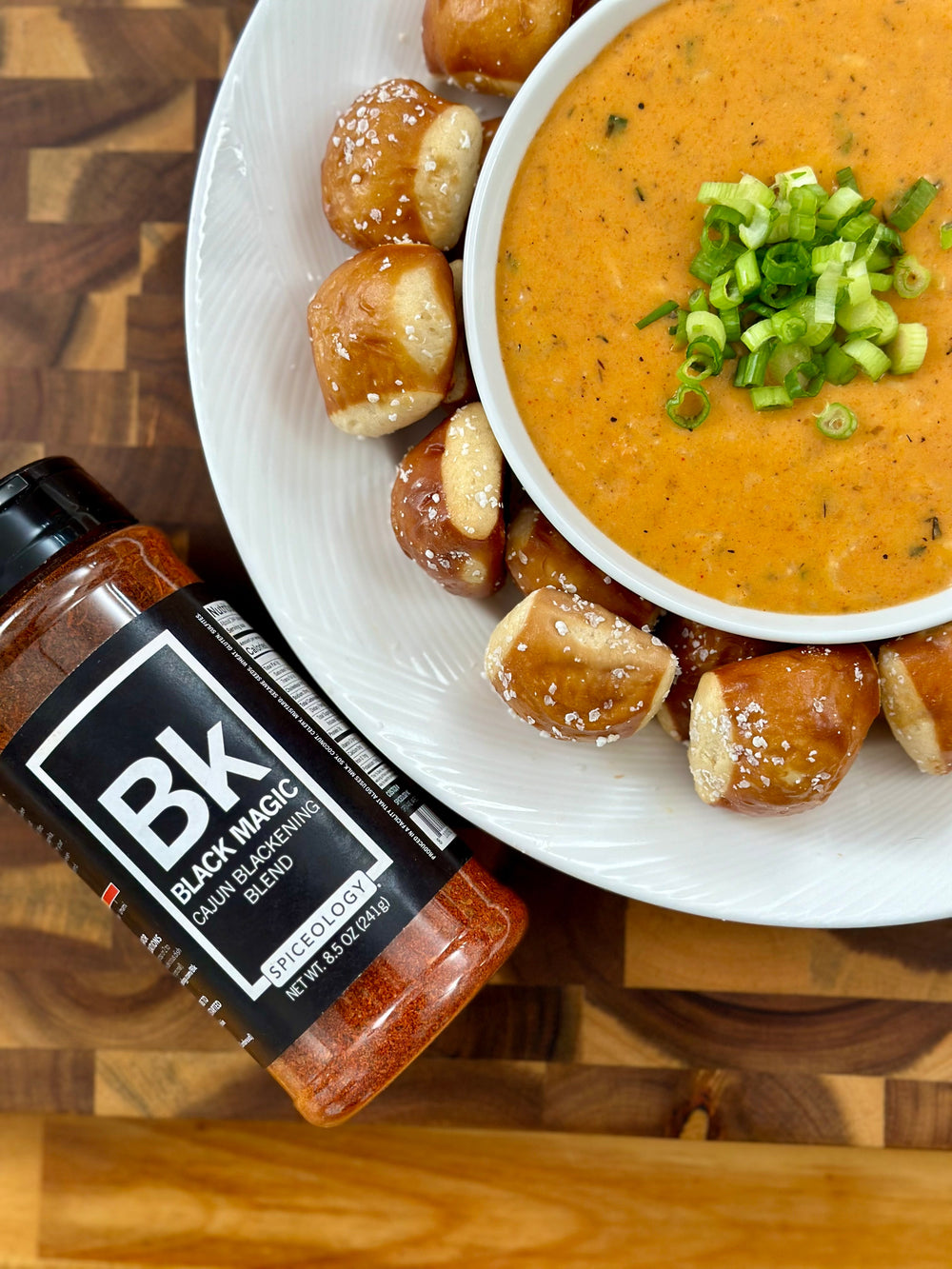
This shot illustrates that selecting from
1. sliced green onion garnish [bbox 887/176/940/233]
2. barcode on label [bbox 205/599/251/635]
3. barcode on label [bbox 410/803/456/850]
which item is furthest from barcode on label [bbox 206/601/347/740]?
sliced green onion garnish [bbox 887/176/940/233]

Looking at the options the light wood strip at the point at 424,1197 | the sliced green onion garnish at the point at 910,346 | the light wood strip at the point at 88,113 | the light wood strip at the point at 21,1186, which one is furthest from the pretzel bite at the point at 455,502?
the light wood strip at the point at 21,1186

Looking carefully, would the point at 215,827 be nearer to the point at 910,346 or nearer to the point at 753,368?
the point at 753,368

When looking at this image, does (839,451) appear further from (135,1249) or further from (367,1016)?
(135,1249)

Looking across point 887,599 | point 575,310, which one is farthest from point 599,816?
point 575,310

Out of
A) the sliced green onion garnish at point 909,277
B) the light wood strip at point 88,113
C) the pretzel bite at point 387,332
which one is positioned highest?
the light wood strip at point 88,113

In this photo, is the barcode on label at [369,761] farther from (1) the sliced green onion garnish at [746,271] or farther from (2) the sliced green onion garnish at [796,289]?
(1) the sliced green onion garnish at [746,271]
